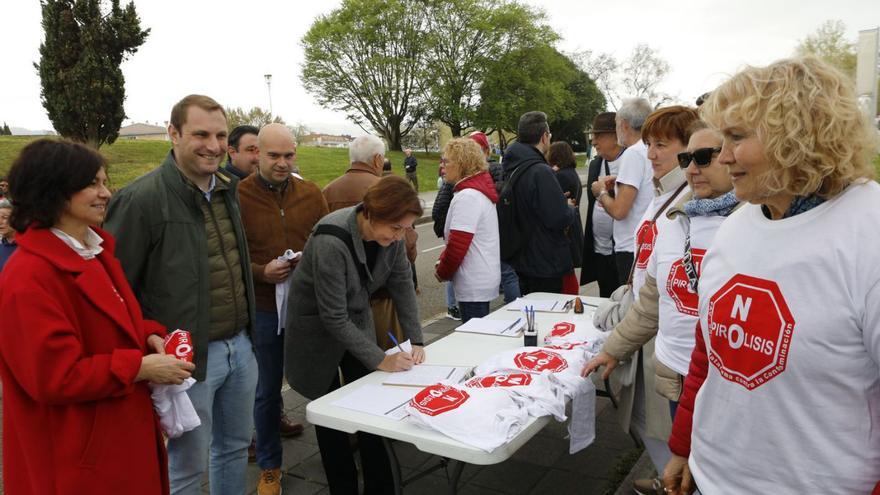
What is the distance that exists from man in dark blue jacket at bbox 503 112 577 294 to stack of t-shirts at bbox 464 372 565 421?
1961 mm

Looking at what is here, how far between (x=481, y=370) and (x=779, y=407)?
146 centimetres

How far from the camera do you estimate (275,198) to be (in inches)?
129

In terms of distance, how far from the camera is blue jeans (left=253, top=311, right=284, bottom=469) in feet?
10.2

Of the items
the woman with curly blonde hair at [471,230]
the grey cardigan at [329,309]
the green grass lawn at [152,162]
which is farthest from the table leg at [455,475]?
the green grass lawn at [152,162]

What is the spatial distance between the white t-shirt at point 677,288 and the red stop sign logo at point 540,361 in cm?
45

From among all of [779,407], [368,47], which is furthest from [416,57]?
[779,407]

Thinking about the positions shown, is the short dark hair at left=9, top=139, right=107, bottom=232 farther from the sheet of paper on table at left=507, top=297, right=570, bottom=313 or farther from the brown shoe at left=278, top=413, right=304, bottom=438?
the sheet of paper on table at left=507, top=297, right=570, bottom=313

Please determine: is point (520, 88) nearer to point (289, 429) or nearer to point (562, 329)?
point (289, 429)

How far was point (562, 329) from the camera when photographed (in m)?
3.14

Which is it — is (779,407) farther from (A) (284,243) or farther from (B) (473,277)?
(B) (473,277)

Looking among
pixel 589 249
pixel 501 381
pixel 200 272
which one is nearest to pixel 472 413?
pixel 501 381

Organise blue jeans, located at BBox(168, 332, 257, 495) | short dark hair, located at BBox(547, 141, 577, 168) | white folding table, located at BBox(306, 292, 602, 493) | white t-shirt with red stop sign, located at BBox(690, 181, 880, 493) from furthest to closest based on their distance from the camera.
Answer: short dark hair, located at BBox(547, 141, 577, 168) → blue jeans, located at BBox(168, 332, 257, 495) → white folding table, located at BBox(306, 292, 602, 493) → white t-shirt with red stop sign, located at BBox(690, 181, 880, 493)

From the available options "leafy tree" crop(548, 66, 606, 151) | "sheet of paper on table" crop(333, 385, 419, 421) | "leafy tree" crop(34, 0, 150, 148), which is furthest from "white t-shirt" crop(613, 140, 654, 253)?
"leafy tree" crop(548, 66, 606, 151)

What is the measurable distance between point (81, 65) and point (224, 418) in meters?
23.7
